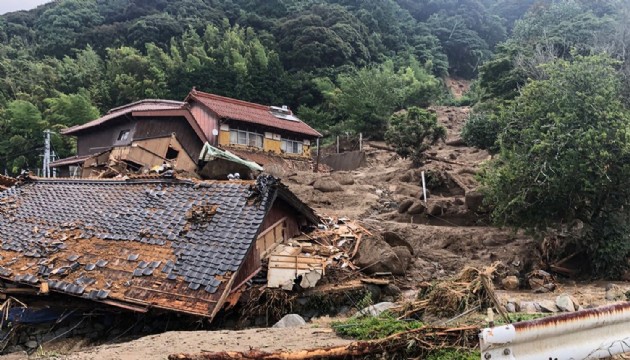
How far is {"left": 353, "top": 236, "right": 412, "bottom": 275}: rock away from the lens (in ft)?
33.2

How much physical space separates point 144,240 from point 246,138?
17633 mm

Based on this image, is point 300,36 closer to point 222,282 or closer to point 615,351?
point 222,282

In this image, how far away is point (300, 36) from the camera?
156 feet

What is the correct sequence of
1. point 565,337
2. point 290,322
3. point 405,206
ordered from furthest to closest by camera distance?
point 405,206 < point 290,322 < point 565,337

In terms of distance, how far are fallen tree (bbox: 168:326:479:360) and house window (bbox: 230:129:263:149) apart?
21802mm

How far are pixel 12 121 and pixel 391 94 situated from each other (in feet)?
89.9

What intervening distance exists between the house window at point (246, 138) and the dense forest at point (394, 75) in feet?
24.4

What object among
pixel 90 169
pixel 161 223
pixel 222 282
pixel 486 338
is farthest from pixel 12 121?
pixel 486 338

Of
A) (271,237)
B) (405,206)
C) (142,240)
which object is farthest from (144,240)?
(405,206)

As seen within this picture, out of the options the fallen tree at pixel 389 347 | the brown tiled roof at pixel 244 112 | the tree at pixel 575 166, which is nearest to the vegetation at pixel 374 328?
the fallen tree at pixel 389 347

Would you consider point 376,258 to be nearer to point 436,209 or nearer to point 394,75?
point 436,209

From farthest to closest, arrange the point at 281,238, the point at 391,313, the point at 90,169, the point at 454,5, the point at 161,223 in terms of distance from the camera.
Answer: the point at 454,5, the point at 90,169, the point at 281,238, the point at 161,223, the point at 391,313

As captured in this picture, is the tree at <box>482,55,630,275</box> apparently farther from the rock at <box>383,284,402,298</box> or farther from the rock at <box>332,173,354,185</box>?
the rock at <box>332,173,354,185</box>

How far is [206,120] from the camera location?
2508cm
